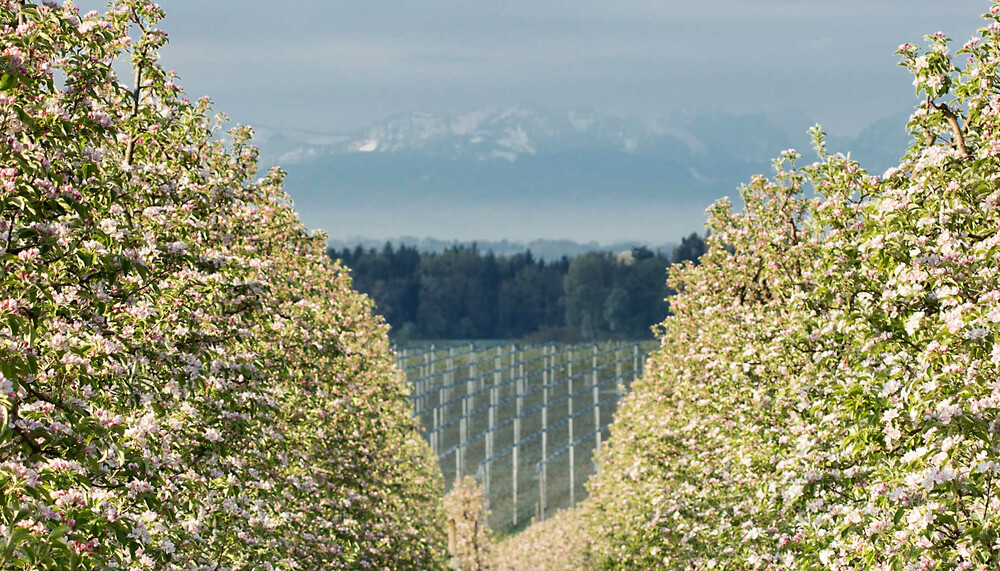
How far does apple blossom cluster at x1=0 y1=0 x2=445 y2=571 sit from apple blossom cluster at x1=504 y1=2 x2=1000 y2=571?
7345 mm

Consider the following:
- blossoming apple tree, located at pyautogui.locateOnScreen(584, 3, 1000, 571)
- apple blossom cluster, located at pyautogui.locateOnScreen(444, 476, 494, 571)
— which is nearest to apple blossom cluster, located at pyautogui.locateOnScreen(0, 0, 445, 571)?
blossoming apple tree, located at pyautogui.locateOnScreen(584, 3, 1000, 571)

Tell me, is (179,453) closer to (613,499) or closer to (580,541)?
(613,499)

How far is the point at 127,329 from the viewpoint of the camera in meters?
10.4

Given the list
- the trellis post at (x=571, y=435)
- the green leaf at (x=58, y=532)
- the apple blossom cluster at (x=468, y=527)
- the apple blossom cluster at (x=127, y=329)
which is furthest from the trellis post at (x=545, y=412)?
the green leaf at (x=58, y=532)

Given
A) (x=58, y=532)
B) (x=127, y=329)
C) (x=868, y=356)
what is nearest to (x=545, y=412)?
(x=868, y=356)

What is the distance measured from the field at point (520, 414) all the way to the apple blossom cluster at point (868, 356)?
7152 centimetres

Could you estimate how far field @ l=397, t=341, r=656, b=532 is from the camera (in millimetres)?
98375

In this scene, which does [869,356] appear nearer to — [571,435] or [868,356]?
[868,356]

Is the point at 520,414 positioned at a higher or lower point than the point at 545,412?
lower

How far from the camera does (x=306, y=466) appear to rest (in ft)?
68.8

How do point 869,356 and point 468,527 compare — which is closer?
point 869,356

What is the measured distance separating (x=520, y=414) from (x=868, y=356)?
104 meters

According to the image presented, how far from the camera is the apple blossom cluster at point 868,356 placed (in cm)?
953

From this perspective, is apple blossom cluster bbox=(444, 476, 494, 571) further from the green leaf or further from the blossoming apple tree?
the green leaf
